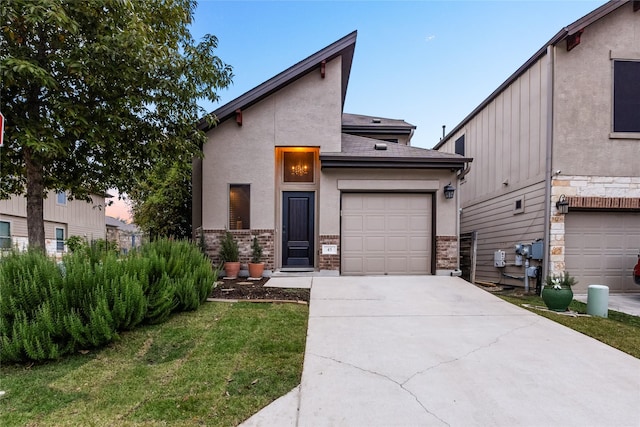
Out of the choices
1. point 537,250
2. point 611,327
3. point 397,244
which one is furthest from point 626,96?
point 397,244

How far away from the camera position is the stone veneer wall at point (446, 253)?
791cm

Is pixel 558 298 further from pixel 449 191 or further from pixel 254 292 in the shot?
pixel 254 292

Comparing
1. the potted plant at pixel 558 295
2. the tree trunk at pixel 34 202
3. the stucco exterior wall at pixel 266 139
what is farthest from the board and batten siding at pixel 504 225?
the tree trunk at pixel 34 202

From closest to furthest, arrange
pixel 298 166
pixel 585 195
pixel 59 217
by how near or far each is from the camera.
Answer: pixel 585 195
pixel 298 166
pixel 59 217

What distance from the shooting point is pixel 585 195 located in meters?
7.46

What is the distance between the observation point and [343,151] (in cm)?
823

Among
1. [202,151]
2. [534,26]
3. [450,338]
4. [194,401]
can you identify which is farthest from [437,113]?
[194,401]

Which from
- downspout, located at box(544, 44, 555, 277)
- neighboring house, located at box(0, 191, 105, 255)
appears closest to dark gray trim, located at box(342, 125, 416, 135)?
downspout, located at box(544, 44, 555, 277)

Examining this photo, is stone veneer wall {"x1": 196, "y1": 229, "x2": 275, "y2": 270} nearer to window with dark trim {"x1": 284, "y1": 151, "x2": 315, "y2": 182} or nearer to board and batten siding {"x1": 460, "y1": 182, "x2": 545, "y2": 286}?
window with dark trim {"x1": 284, "y1": 151, "x2": 315, "y2": 182}

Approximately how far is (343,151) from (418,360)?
5912 mm

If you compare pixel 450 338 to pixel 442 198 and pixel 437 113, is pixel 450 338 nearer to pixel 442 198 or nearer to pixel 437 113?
pixel 442 198

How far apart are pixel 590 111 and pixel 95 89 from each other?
10690 millimetres

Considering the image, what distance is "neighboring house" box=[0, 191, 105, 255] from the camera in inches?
499

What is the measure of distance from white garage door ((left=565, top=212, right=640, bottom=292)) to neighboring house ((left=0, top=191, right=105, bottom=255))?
14498 millimetres
